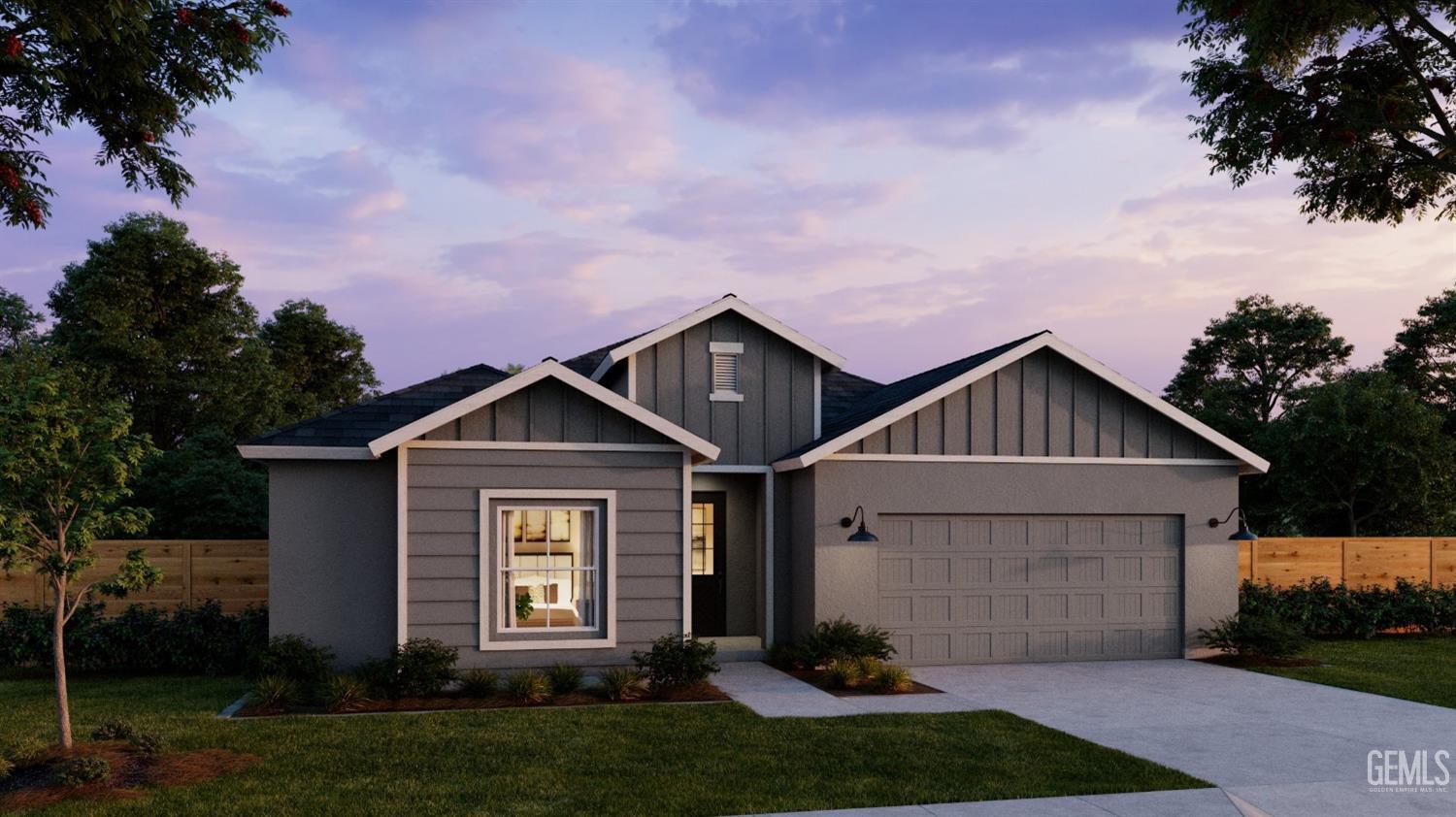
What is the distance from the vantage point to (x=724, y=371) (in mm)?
14734

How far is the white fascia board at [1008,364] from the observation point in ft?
44.1

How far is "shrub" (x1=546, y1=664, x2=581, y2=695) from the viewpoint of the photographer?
11297 millimetres

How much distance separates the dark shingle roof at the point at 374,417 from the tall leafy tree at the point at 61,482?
3.48m

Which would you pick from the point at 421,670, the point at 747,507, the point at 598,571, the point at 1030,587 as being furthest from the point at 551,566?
the point at 1030,587

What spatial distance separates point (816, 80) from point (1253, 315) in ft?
86.5

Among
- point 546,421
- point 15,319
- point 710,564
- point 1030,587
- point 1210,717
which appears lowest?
point 1210,717

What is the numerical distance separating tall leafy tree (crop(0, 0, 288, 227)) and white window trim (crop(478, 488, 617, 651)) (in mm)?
4907

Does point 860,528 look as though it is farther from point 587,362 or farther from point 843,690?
point 587,362

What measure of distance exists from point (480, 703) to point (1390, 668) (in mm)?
11246

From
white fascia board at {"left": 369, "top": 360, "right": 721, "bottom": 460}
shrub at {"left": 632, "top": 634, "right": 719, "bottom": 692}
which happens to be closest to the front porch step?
shrub at {"left": 632, "top": 634, "right": 719, "bottom": 692}

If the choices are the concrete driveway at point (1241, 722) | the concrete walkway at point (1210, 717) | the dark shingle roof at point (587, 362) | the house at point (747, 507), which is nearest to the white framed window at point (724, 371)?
the house at point (747, 507)

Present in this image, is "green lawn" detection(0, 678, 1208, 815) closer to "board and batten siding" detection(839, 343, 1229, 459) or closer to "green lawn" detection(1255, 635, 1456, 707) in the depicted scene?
"board and batten siding" detection(839, 343, 1229, 459)

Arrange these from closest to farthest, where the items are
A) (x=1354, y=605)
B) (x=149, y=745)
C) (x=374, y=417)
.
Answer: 1. (x=149, y=745)
2. (x=374, y=417)
3. (x=1354, y=605)

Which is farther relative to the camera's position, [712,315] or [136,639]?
[712,315]
